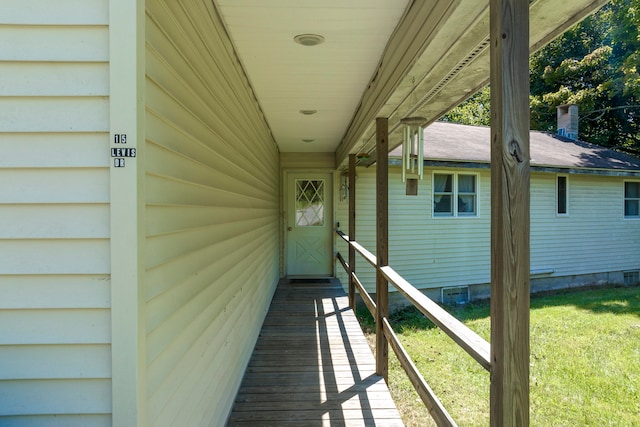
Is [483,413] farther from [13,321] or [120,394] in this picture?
[13,321]

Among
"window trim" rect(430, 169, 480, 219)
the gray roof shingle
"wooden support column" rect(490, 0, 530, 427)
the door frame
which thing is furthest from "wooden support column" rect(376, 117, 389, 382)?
"window trim" rect(430, 169, 480, 219)

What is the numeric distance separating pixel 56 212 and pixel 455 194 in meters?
8.61

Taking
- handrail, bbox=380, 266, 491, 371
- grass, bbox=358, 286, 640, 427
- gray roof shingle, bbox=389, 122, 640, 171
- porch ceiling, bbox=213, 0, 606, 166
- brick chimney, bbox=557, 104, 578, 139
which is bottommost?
grass, bbox=358, 286, 640, 427

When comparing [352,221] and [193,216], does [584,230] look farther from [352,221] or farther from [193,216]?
[193,216]

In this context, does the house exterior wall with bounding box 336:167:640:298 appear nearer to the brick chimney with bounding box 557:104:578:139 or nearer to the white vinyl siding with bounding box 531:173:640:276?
the white vinyl siding with bounding box 531:173:640:276

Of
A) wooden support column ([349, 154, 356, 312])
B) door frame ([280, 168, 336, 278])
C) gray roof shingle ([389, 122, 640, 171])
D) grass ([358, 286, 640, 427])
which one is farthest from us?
gray roof shingle ([389, 122, 640, 171])

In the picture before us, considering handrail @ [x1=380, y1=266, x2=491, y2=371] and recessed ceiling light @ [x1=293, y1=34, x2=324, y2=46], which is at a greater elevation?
recessed ceiling light @ [x1=293, y1=34, x2=324, y2=46]

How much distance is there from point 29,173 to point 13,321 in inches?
16.5

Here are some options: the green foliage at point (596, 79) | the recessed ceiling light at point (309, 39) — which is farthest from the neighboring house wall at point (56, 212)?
the green foliage at point (596, 79)

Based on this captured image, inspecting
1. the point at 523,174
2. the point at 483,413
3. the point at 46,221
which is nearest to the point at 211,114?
the point at 46,221

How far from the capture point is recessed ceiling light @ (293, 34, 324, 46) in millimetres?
2500

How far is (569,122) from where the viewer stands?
46.6 feet

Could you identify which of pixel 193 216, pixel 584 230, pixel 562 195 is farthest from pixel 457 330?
pixel 584 230

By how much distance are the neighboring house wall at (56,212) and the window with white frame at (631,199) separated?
44.9ft
